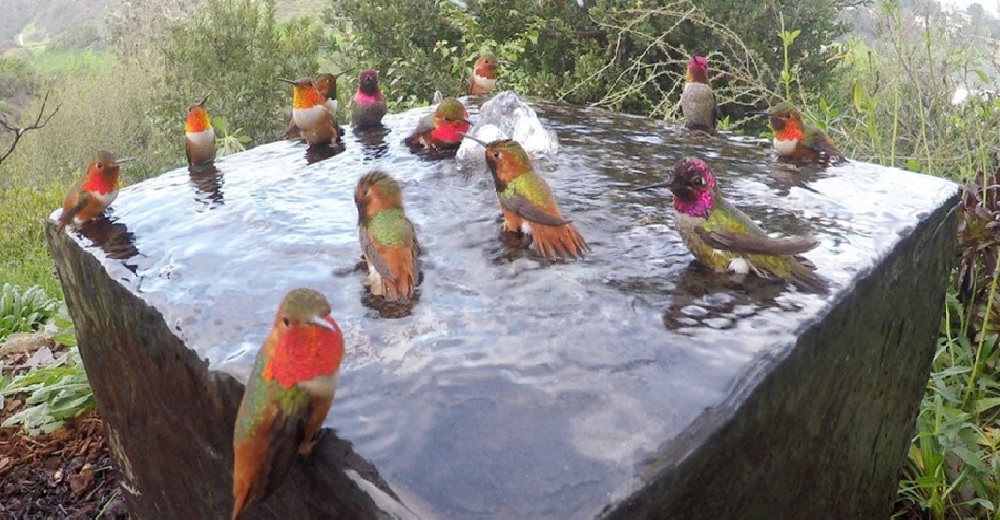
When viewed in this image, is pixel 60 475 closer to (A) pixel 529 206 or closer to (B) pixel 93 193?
(B) pixel 93 193

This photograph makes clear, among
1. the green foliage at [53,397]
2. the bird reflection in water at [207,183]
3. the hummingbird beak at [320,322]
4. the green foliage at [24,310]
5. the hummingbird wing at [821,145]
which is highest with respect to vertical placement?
the hummingbird wing at [821,145]

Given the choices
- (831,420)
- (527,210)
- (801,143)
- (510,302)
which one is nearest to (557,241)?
(527,210)

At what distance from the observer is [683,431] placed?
1.51m

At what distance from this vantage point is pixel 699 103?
4.03m

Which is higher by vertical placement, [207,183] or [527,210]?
[527,210]

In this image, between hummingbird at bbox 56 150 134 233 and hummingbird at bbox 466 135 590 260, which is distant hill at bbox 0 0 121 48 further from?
hummingbird at bbox 466 135 590 260

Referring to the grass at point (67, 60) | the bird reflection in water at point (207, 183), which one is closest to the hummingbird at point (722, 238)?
the bird reflection in water at point (207, 183)

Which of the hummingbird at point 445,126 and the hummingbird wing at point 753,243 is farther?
the hummingbird at point 445,126

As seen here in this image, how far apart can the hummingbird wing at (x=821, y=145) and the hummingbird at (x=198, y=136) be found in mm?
2663

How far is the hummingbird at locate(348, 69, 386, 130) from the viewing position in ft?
13.7

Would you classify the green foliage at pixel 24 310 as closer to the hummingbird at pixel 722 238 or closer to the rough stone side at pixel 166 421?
the rough stone side at pixel 166 421

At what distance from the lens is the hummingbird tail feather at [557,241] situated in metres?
2.32

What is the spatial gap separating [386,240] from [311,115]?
1885 mm

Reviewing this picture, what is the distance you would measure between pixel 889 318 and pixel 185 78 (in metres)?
11.8
